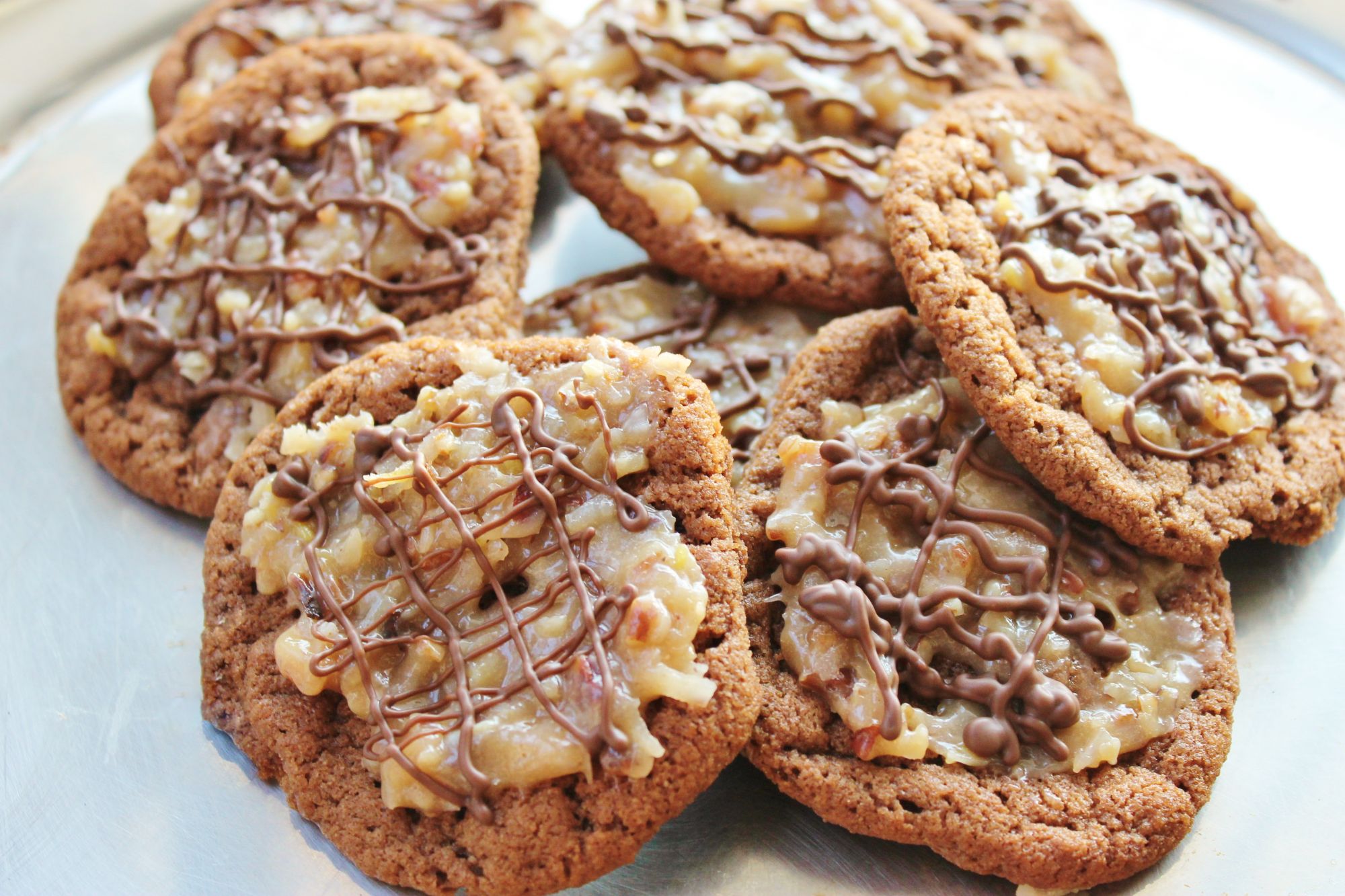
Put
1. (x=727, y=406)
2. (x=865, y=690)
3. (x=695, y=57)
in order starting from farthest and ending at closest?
(x=695, y=57) → (x=727, y=406) → (x=865, y=690)

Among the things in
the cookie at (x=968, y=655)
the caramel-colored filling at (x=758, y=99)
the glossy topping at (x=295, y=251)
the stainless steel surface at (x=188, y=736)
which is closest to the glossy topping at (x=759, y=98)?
the caramel-colored filling at (x=758, y=99)

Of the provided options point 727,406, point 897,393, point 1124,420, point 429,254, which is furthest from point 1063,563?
point 429,254

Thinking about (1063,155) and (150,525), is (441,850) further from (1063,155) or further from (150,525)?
(1063,155)

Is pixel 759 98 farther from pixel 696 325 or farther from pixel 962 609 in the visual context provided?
pixel 962 609

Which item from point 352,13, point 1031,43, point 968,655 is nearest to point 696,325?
point 968,655

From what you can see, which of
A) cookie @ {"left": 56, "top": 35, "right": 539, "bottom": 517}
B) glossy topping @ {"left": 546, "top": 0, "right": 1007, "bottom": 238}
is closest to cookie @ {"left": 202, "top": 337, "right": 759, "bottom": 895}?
cookie @ {"left": 56, "top": 35, "right": 539, "bottom": 517}
